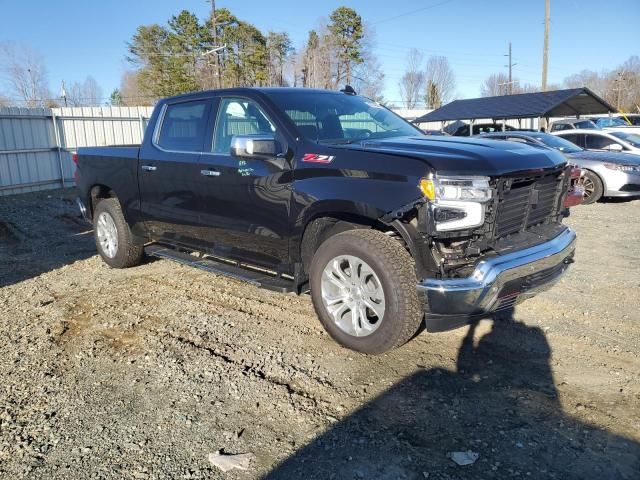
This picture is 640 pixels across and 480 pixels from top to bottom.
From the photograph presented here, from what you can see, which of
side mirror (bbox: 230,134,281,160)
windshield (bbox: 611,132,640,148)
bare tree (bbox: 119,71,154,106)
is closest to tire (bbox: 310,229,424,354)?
side mirror (bbox: 230,134,281,160)

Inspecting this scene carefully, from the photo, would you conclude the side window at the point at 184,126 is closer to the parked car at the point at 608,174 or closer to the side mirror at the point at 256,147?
the side mirror at the point at 256,147

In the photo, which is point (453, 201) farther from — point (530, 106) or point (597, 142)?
point (530, 106)

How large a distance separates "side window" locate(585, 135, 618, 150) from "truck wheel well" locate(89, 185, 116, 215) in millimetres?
11215

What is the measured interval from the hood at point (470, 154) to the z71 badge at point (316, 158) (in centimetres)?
20

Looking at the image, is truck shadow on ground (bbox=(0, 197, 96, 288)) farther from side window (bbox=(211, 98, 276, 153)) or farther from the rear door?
side window (bbox=(211, 98, 276, 153))

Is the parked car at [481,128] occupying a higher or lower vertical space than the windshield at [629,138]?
higher

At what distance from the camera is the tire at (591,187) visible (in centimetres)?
1130

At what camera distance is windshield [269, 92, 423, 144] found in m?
4.40

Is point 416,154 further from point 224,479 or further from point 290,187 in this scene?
point 224,479

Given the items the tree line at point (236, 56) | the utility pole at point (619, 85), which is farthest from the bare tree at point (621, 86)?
the tree line at point (236, 56)

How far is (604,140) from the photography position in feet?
41.5

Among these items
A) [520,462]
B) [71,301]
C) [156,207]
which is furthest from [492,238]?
[71,301]

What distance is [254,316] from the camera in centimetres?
483

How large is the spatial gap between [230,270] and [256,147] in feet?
4.27
